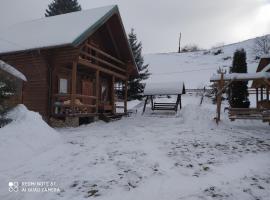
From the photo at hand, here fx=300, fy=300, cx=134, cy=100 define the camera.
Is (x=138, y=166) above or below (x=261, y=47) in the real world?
below

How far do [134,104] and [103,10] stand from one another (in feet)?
44.4

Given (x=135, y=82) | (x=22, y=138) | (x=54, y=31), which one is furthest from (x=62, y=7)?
(x=22, y=138)

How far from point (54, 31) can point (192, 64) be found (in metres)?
47.3

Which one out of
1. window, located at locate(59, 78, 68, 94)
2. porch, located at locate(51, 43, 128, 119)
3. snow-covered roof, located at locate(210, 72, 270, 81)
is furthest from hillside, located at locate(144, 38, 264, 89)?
window, located at locate(59, 78, 68, 94)

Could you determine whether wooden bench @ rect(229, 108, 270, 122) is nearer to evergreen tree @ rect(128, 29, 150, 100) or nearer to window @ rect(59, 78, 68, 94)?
window @ rect(59, 78, 68, 94)

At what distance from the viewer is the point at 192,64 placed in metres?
60.4

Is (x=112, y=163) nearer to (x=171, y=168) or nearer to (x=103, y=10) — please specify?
(x=171, y=168)

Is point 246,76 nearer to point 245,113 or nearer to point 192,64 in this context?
point 245,113

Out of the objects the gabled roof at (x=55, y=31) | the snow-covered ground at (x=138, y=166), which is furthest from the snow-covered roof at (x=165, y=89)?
the snow-covered ground at (x=138, y=166)

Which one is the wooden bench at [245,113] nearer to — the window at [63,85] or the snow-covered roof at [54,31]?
the snow-covered roof at [54,31]

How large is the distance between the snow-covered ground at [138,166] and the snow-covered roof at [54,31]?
Answer: 5.36 meters

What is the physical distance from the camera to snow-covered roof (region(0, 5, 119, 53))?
46.4 ft

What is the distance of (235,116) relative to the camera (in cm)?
1603

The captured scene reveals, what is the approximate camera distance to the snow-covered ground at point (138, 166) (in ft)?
17.8
